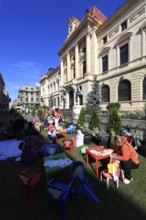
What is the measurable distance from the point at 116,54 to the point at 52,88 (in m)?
31.0

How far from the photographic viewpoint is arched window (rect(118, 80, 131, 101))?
17.0 meters

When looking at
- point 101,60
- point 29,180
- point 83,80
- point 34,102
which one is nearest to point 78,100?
point 83,80

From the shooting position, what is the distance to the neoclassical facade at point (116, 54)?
15203 mm

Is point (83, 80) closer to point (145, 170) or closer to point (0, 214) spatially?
point (145, 170)

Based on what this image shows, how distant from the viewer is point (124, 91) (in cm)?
1756

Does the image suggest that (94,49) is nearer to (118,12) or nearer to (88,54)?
(88,54)

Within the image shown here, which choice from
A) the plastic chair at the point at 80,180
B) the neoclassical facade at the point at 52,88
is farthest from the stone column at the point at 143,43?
the neoclassical facade at the point at 52,88

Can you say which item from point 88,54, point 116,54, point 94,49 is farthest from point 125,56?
point 88,54

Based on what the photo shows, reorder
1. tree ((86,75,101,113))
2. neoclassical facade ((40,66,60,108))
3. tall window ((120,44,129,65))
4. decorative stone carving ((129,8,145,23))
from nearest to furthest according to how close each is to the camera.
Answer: decorative stone carving ((129,8,145,23))
tall window ((120,44,129,65))
tree ((86,75,101,113))
neoclassical facade ((40,66,60,108))

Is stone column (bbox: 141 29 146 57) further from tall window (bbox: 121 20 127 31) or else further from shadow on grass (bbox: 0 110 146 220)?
shadow on grass (bbox: 0 110 146 220)

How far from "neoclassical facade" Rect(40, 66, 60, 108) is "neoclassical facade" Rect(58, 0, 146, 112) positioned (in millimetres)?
14893

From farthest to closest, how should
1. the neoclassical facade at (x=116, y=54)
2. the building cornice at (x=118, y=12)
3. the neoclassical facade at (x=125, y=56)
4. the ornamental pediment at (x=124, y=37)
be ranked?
the ornamental pediment at (x=124, y=37) → the building cornice at (x=118, y=12) → the neoclassical facade at (x=116, y=54) → the neoclassical facade at (x=125, y=56)

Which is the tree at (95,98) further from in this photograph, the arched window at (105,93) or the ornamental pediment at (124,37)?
the ornamental pediment at (124,37)

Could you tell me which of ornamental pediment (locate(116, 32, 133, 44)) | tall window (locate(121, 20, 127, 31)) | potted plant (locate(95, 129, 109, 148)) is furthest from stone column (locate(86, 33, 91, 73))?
potted plant (locate(95, 129, 109, 148))
